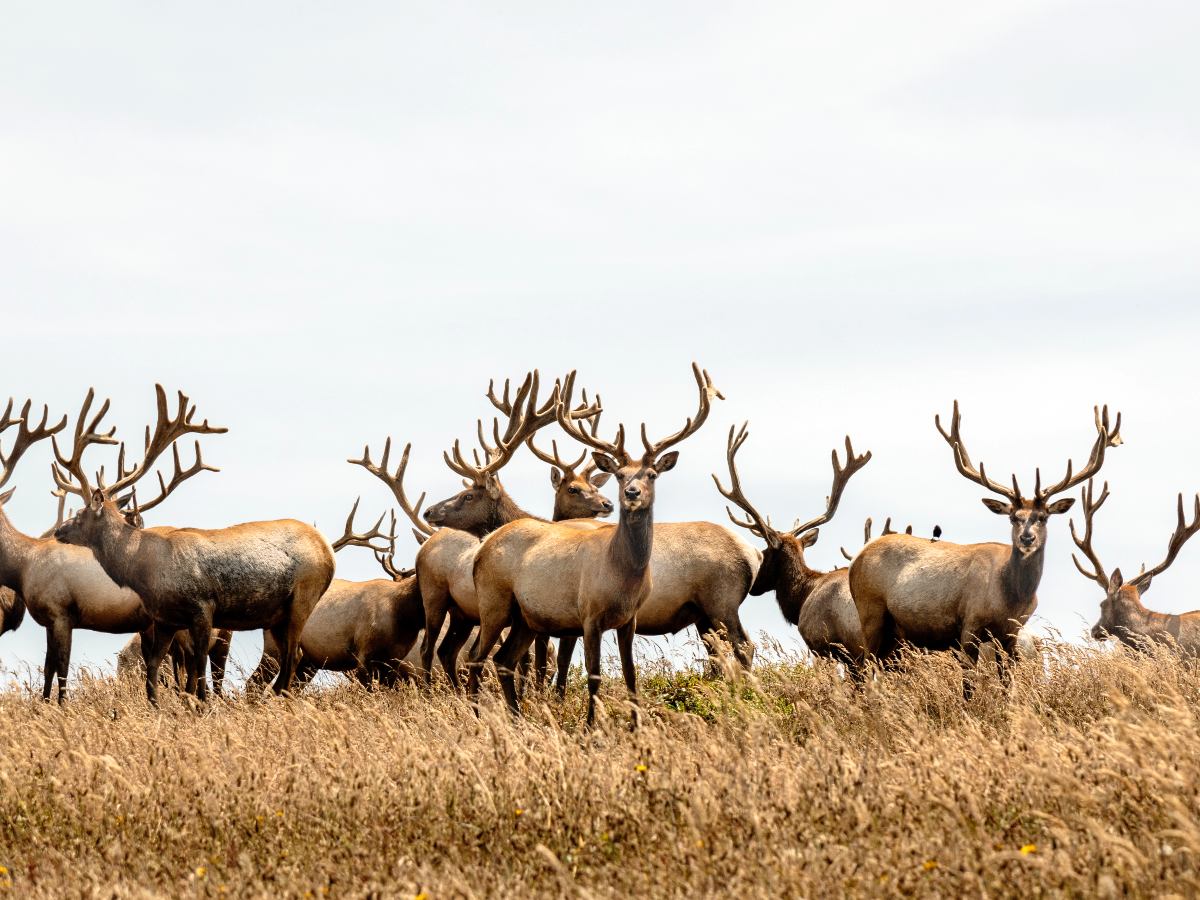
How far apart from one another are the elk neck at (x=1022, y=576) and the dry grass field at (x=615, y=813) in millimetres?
2715

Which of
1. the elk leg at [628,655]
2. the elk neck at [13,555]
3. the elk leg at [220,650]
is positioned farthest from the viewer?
the elk leg at [220,650]

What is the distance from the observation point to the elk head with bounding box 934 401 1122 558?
1071 cm

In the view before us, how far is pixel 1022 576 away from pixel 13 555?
947 centimetres

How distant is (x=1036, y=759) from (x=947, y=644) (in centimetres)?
554

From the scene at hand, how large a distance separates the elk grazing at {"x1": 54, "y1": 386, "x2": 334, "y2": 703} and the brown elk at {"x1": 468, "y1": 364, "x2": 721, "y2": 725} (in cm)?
181

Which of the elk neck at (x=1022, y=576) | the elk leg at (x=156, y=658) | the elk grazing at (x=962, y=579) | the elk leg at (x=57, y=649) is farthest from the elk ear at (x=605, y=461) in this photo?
the elk leg at (x=57, y=649)

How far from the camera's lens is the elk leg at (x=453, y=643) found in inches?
512

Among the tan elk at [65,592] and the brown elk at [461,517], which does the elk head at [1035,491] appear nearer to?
the brown elk at [461,517]

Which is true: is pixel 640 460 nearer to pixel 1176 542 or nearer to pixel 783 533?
pixel 783 533

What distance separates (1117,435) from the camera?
11.8 meters

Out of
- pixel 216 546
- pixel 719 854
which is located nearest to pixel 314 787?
pixel 719 854

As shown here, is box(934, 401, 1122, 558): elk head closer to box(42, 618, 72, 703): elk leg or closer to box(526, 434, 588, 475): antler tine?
box(526, 434, 588, 475): antler tine

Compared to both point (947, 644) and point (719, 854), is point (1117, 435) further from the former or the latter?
point (719, 854)

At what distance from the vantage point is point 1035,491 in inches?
432
